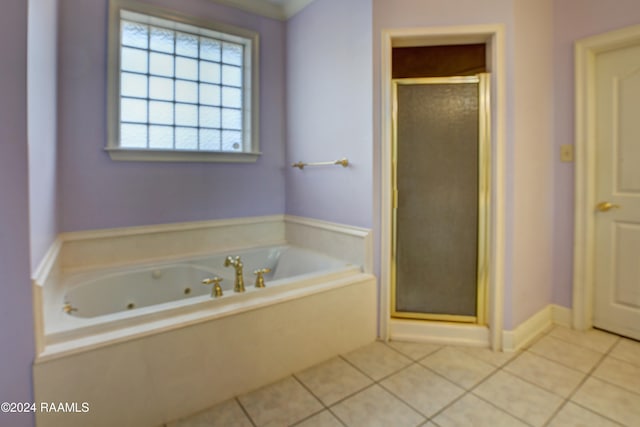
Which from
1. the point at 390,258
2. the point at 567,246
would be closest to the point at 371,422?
the point at 390,258

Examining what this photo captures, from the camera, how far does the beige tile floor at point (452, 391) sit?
1.42 m

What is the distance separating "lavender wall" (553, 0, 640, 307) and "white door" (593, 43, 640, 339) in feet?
0.52

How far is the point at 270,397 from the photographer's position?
62.3 inches

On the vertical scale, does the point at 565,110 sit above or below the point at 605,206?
above

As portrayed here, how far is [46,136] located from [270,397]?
5.54 ft

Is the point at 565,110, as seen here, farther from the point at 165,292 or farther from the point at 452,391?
the point at 165,292

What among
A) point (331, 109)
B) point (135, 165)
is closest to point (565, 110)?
point (331, 109)

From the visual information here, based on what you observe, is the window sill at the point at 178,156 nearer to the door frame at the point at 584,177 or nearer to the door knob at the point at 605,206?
the door frame at the point at 584,177

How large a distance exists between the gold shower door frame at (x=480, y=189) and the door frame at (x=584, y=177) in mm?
742

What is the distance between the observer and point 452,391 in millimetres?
1617

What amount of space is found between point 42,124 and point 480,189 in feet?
7.73

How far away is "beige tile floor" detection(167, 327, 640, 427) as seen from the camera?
4.67ft

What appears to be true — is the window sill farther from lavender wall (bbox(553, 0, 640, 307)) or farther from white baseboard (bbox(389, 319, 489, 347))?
lavender wall (bbox(553, 0, 640, 307))

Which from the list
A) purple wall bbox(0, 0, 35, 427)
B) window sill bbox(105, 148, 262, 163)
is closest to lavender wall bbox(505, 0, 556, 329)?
window sill bbox(105, 148, 262, 163)
